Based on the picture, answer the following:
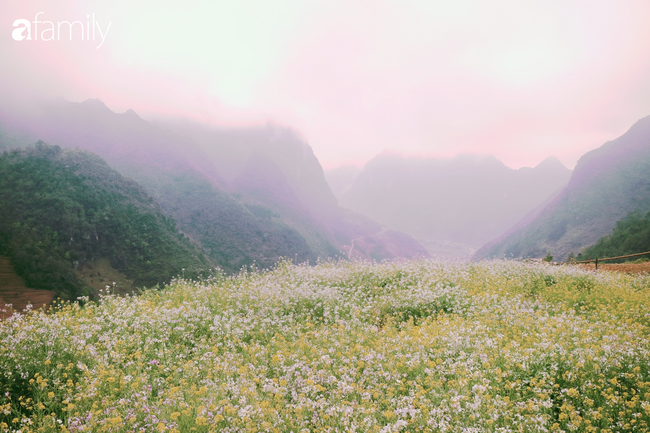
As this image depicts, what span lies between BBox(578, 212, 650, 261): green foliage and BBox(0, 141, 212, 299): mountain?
2867 inches

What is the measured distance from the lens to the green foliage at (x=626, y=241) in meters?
54.6

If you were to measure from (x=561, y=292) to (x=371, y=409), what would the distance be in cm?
1028

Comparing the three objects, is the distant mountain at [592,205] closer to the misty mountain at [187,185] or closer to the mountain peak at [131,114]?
the misty mountain at [187,185]

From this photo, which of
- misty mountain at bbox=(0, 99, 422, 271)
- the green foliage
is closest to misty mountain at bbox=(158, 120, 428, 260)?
misty mountain at bbox=(0, 99, 422, 271)

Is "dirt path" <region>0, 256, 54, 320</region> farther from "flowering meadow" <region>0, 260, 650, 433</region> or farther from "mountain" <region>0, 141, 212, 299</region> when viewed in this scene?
"flowering meadow" <region>0, 260, 650, 433</region>

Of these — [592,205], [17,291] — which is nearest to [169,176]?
[17,291]

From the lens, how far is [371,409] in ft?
14.8

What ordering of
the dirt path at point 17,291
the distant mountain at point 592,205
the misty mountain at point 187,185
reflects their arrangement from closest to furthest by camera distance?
the dirt path at point 17,291, the misty mountain at point 187,185, the distant mountain at point 592,205

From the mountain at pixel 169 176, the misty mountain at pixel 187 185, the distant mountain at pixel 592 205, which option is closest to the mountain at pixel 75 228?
the misty mountain at pixel 187 185

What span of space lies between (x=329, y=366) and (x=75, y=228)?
154ft

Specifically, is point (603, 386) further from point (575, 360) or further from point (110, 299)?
point (110, 299)

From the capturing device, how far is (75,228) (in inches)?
1590

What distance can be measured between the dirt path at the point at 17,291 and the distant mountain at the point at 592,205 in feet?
336

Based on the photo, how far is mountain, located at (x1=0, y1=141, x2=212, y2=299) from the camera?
32163 millimetres
